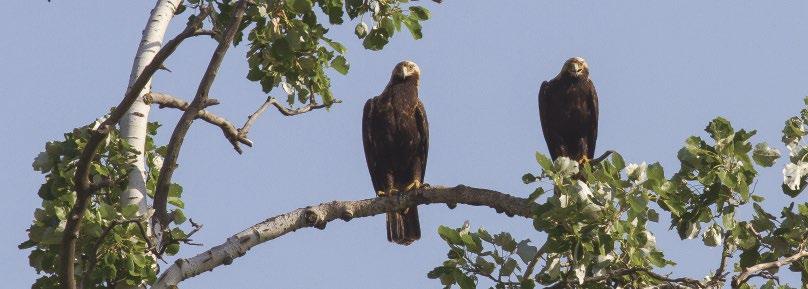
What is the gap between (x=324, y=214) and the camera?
6246 mm

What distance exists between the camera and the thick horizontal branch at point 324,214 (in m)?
5.22

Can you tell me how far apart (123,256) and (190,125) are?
60 centimetres

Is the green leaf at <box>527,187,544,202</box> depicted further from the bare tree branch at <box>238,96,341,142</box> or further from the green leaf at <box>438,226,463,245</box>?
the bare tree branch at <box>238,96,341,142</box>

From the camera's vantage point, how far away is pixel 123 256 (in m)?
5.23

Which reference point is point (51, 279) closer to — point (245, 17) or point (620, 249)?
point (245, 17)

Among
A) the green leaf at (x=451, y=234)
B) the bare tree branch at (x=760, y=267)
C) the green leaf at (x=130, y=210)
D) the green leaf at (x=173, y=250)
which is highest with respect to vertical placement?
the green leaf at (x=173, y=250)

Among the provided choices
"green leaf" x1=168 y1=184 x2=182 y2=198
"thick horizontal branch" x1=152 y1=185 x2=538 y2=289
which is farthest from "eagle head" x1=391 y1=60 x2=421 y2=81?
"green leaf" x1=168 y1=184 x2=182 y2=198

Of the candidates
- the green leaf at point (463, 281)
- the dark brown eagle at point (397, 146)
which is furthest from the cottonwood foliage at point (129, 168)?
the dark brown eagle at point (397, 146)

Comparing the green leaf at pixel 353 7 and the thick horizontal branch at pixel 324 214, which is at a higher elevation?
the green leaf at pixel 353 7

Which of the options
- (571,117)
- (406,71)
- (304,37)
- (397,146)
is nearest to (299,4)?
(304,37)

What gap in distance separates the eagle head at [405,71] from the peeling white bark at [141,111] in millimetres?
3412

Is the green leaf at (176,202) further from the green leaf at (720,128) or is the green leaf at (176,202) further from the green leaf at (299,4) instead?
the green leaf at (720,128)

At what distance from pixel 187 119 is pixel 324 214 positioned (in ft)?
3.97

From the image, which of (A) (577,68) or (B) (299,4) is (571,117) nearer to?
(A) (577,68)
